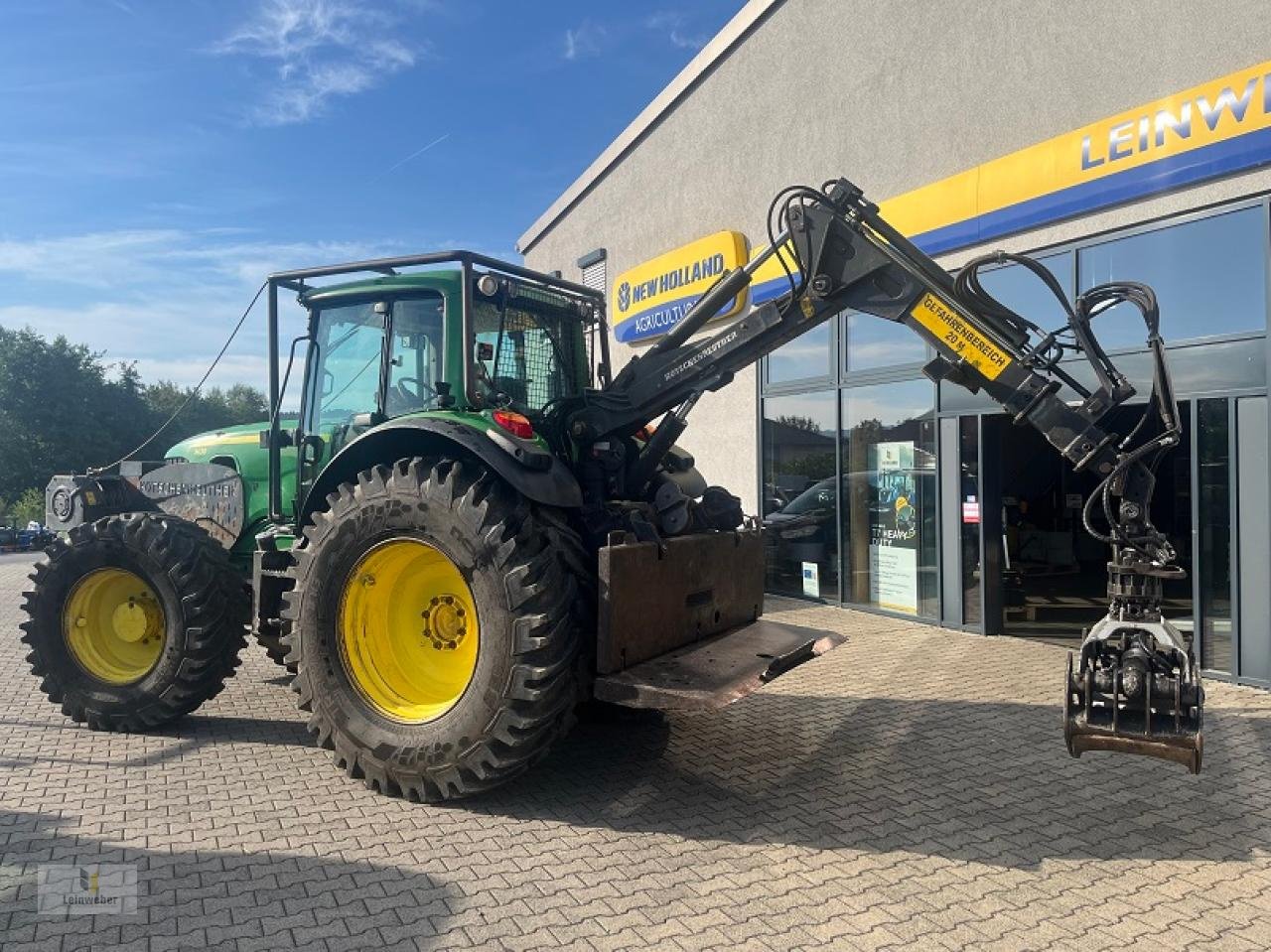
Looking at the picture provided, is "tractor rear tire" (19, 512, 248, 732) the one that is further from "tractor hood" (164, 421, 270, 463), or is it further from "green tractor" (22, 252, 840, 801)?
"tractor hood" (164, 421, 270, 463)

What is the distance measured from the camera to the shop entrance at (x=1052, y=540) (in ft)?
33.5

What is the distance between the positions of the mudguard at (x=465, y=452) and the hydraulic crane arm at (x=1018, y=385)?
0.81m

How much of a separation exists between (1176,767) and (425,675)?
13.6 feet

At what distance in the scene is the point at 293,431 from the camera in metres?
5.99

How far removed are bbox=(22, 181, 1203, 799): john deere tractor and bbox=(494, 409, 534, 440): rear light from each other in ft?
0.04

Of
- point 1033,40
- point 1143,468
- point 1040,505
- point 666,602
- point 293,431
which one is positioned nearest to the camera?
point 1143,468

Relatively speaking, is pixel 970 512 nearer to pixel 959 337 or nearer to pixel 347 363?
pixel 959 337

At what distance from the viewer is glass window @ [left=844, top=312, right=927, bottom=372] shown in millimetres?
9656

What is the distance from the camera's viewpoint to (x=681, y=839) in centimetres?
429

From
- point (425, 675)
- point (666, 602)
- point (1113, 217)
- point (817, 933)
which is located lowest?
point (817, 933)

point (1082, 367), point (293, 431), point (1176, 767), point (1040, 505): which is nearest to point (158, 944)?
point (293, 431)

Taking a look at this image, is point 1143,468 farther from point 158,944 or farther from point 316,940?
point 158,944

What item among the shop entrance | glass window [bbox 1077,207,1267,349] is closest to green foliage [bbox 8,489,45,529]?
the shop entrance

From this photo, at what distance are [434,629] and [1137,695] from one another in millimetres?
3293
